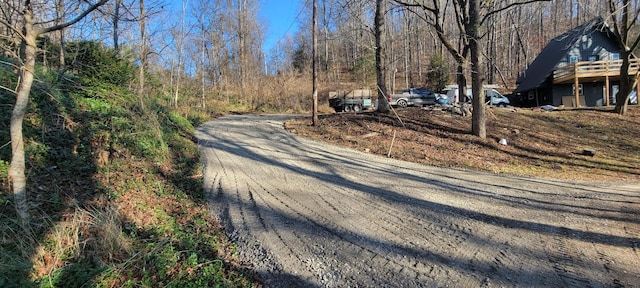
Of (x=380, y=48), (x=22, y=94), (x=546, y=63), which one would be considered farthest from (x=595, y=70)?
(x=22, y=94)

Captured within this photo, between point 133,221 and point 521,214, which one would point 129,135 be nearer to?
point 133,221

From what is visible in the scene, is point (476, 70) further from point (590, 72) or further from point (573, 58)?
point (573, 58)

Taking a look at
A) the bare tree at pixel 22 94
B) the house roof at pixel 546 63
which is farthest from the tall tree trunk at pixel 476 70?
the house roof at pixel 546 63

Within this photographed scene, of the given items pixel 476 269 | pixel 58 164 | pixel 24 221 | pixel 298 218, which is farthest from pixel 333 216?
pixel 58 164

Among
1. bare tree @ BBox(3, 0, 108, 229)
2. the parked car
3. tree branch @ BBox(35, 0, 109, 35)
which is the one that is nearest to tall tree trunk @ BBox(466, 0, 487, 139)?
tree branch @ BBox(35, 0, 109, 35)

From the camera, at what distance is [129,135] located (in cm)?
876

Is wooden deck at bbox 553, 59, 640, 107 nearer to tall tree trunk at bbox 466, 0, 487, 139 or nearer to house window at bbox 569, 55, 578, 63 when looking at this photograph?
house window at bbox 569, 55, 578, 63

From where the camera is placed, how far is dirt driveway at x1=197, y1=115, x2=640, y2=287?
4.12m

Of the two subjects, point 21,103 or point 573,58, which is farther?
point 573,58

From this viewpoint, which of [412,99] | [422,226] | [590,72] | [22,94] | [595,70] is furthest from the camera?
[412,99]

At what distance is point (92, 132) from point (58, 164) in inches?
68.0

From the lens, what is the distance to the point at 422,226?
218 inches

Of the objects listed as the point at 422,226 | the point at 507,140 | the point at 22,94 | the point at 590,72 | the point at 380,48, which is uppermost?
the point at 380,48

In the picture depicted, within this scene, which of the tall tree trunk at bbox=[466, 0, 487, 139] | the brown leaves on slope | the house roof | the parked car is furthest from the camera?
the house roof
